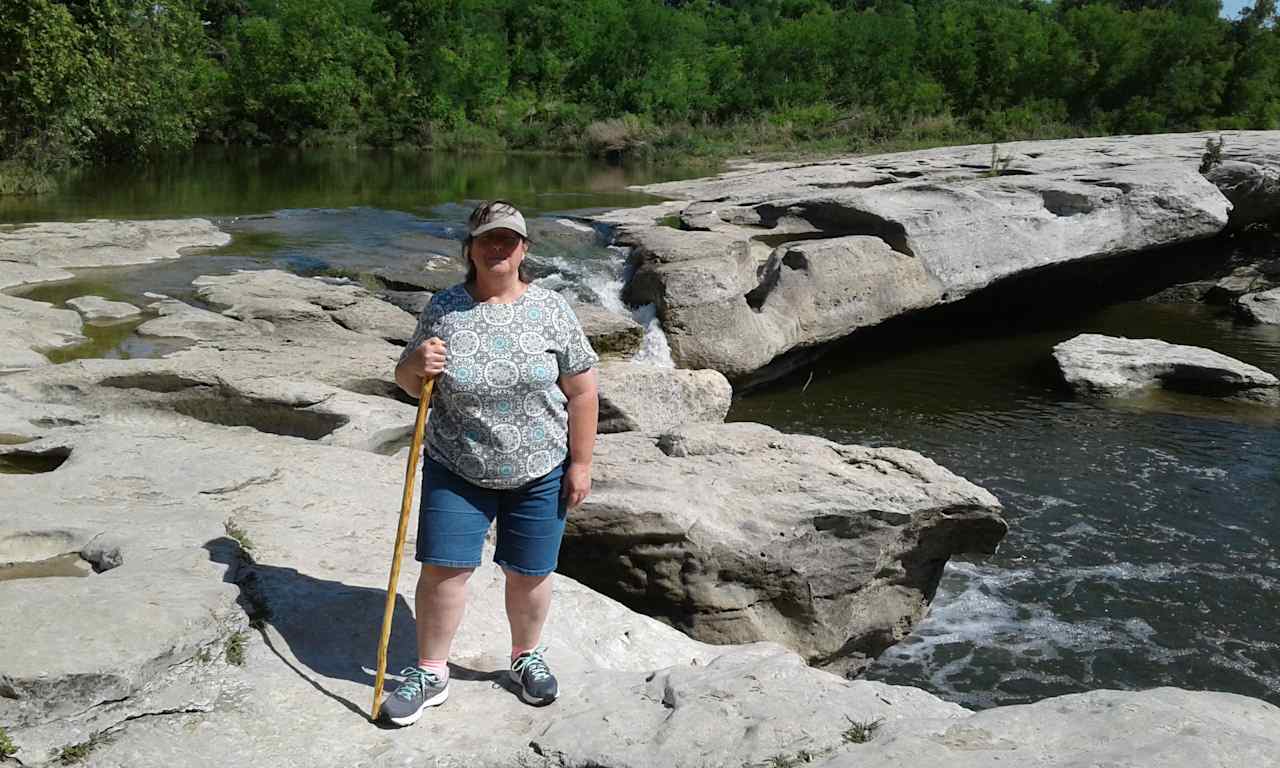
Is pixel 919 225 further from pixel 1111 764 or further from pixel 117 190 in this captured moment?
pixel 117 190

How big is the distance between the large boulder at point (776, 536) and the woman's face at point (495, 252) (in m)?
2.19

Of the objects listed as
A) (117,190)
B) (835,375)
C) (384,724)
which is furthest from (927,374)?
(117,190)

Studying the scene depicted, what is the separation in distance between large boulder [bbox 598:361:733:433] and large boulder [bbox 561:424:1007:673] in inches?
58.4

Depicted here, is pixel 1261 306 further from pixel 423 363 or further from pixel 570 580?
pixel 423 363

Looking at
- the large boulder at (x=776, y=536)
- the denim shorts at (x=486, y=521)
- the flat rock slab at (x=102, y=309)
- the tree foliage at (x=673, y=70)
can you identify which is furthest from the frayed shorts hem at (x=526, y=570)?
the tree foliage at (x=673, y=70)

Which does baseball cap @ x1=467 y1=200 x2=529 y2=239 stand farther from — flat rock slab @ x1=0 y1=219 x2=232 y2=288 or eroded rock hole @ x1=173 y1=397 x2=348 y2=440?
flat rock slab @ x1=0 y1=219 x2=232 y2=288

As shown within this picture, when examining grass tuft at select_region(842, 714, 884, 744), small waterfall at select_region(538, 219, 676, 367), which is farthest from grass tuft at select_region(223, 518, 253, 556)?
small waterfall at select_region(538, 219, 676, 367)

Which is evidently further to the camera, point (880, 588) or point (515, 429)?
point (880, 588)

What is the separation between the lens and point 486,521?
3531 mm

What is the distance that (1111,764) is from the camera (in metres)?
2.67

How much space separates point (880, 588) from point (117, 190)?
692 inches

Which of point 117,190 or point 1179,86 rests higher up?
point 1179,86

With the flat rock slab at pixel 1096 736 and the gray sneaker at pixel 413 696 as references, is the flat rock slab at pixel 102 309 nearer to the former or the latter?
the gray sneaker at pixel 413 696

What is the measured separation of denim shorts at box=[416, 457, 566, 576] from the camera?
3453 mm
